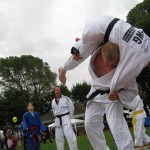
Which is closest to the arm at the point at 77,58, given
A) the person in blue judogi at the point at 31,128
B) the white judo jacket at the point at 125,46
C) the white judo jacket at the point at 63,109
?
the white judo jacket at the point at 125,46

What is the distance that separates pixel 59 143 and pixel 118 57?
19.4 feet

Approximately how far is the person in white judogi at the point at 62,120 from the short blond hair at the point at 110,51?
5497 millimetres

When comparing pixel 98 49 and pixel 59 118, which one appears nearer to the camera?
pixel 98 49

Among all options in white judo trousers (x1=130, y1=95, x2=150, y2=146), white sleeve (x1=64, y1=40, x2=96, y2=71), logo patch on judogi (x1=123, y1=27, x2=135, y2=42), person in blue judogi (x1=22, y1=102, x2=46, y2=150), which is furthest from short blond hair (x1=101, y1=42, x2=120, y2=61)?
person in blue judogi (x1=22, y1=102, x2=46, y2=150)

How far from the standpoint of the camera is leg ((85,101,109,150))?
5.00 metres

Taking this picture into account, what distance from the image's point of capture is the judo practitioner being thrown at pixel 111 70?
4367mm

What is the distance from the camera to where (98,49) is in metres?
4.88

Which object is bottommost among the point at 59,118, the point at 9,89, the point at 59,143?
the point at 59,143

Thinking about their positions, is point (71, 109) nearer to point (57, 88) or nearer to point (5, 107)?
point (57, 88)

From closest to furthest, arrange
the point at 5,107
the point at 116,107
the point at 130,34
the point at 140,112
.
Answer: the point at 130,34, the point at 116,107, the point at 140,112, the point at 5,107

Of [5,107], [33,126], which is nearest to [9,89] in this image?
[5,107]

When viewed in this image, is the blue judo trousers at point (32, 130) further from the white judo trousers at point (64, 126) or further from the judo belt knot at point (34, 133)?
the white judo trousers at point (64, 126)

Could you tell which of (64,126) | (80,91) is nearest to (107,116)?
(64,126)

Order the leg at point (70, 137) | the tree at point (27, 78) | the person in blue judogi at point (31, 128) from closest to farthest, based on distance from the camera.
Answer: the leg at point (70, 137)
the person in blue judogi at point (31, 128)
the tree at point (27, 78)
